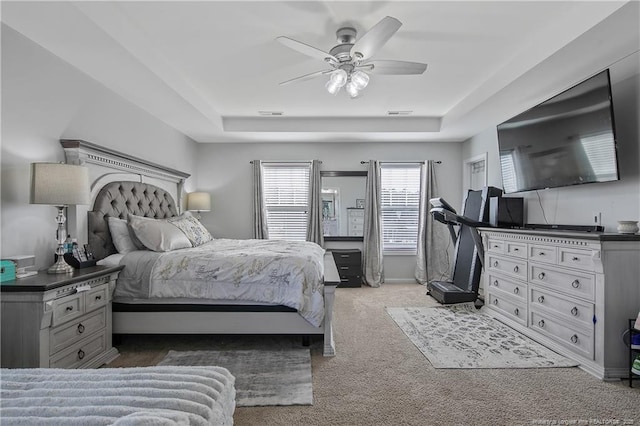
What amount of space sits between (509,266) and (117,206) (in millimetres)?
4050

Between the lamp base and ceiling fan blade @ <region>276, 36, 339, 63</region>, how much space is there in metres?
2.20

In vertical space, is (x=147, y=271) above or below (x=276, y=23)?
below

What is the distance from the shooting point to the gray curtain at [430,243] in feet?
17.7

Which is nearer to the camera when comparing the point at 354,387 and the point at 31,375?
the point at 31,375

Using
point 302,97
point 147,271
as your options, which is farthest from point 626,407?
point 302,97

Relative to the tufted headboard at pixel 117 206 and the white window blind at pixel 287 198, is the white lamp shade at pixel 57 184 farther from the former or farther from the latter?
the white window blind at pixel 287 198

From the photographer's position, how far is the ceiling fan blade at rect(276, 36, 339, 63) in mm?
2254

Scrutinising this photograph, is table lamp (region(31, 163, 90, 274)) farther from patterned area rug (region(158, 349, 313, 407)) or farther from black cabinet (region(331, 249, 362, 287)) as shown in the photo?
black cabinet (region(331, 249, 362, 287))

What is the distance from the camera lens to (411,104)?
4.32m

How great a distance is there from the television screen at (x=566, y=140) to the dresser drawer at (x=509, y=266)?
778mm

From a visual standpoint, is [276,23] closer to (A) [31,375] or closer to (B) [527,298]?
(A) [31,375]

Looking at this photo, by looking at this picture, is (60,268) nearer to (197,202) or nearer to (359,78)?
(359,78)

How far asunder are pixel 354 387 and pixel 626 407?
1638mm

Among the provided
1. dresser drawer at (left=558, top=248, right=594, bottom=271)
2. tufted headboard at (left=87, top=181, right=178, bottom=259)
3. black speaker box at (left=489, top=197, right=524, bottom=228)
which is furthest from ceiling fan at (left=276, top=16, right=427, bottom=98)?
tufted headboard at (left=87, top=181, right=178, bottom=259)
